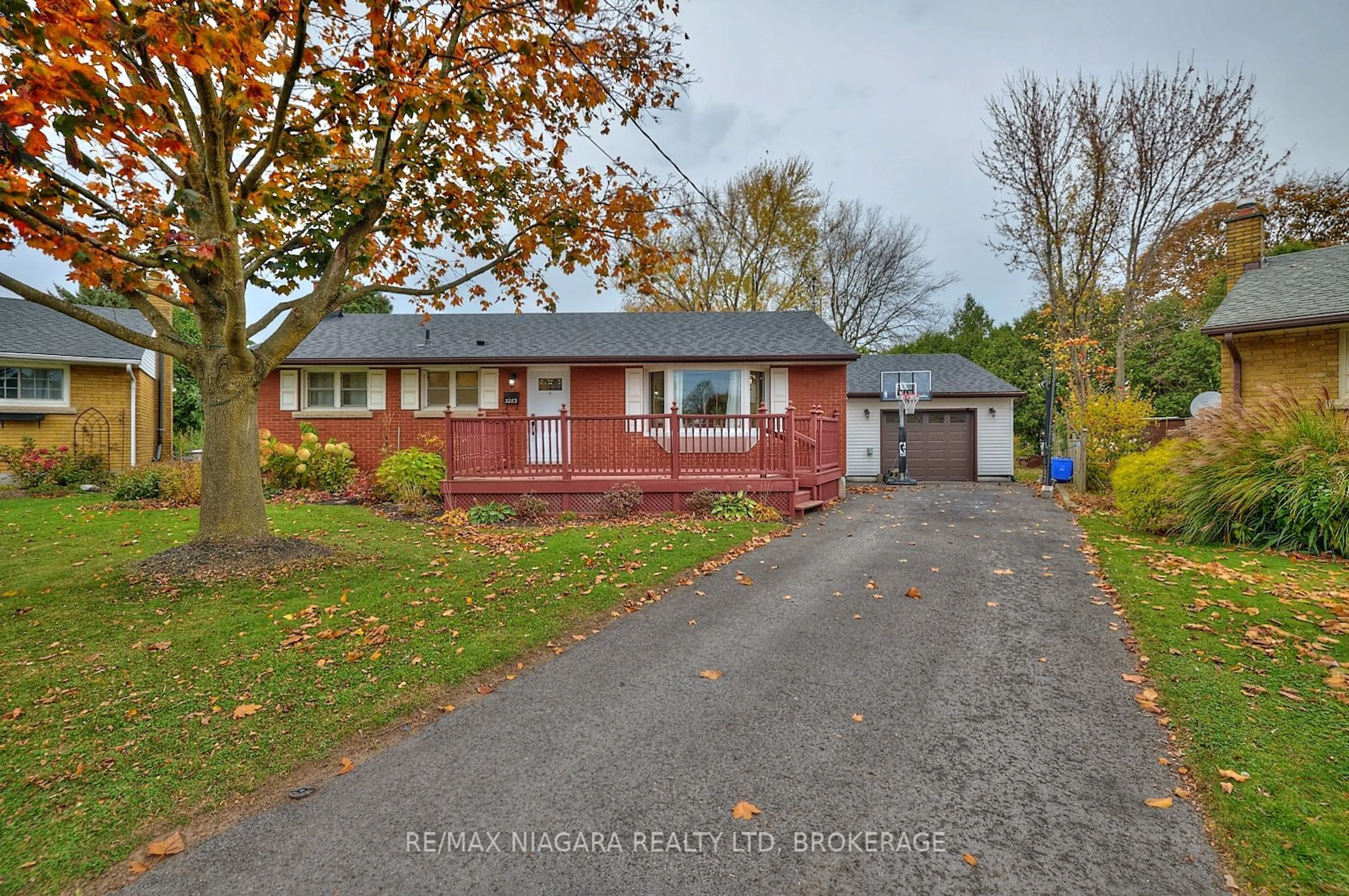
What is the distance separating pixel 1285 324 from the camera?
9.92 meters

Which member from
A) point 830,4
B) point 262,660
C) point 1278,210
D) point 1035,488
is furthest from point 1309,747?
point 1278,210

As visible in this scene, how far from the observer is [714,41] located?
8.45 m

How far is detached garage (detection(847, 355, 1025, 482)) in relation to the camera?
18609 millimetres

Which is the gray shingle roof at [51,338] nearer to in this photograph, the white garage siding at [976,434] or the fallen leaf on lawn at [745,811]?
the fallen leaf on lawn at [745,811]

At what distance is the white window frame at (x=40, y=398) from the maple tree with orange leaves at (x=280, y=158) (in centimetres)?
1106

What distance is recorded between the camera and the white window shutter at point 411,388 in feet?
48.4

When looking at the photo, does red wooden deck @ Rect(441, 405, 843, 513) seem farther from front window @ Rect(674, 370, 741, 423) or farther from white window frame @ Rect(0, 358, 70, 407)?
white window frame @ Rect(0, 358, 70, 407)

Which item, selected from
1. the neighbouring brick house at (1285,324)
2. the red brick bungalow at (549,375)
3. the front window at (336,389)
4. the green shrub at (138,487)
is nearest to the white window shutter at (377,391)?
the red brick bungalow at (549,375)

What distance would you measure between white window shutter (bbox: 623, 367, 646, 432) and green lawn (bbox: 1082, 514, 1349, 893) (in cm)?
1004

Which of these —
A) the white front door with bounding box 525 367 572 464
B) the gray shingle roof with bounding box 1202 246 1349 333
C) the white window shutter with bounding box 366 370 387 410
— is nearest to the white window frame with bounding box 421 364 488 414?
the white window shutter with bounding box 366 370 387 410

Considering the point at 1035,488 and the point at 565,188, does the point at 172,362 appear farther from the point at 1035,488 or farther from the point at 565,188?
the point at 1035,488

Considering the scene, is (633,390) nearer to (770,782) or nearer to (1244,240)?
(770,782)

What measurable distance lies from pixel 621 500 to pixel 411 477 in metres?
4.29

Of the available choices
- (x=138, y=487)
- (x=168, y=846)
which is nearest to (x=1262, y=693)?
(x=168, y=846)
